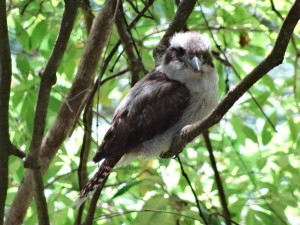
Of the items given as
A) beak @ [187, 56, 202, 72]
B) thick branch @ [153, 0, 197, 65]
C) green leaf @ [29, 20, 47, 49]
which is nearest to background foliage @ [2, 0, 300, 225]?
green leaf @ [29, 20, 47, 49]

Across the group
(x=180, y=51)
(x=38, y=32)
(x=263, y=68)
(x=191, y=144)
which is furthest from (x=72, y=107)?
(x=263, y=68)

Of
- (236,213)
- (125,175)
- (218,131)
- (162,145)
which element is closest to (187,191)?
(218,131)

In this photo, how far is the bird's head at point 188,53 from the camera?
7.69ft

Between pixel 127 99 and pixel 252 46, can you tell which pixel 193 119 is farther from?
pixel 252 46

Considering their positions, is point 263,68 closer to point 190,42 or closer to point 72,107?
point 190,42

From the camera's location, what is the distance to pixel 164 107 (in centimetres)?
235

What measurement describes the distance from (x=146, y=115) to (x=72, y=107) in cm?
62

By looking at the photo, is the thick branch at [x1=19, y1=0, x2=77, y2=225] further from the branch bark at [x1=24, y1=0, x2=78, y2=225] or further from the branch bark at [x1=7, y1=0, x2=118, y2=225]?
the branch bark at [x1=7, y1=0, x2=118, y2=225]

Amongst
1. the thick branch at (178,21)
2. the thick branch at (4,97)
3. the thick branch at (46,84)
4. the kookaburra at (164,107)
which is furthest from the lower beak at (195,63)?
the thick branch at (4,97)

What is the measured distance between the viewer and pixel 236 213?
2738 mm

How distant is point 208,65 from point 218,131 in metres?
1.19

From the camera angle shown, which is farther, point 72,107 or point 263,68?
point 72,107

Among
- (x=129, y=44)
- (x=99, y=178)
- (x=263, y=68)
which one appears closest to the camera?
(x=263, y=68)

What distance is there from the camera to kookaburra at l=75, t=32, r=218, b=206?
7.59ft
